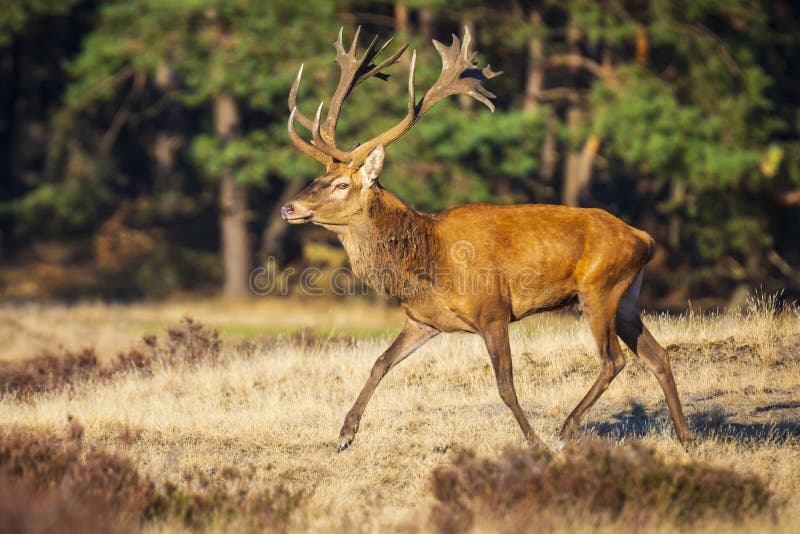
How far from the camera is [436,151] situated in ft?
76.5

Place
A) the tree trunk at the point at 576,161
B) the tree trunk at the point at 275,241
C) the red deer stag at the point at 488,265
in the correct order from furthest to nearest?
the tree trunk at the point at 275,241 → the tree trunk at the point at 576,161 → the red deer stag at the point at 488,265

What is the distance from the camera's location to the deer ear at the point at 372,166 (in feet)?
30.6

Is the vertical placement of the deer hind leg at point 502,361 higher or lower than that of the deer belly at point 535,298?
lower

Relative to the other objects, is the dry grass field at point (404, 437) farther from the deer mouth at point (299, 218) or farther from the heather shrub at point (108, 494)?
the deer mouth at point (299, 218)

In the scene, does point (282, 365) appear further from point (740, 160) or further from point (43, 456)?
point (740, 160)

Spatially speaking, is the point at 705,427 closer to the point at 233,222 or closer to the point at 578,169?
the point at 578,169

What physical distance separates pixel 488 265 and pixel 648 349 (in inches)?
59.4

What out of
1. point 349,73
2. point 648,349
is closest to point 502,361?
point 648,349

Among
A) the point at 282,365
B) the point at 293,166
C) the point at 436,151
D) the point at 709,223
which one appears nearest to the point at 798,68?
the point at 709,223

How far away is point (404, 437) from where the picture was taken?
9242mm

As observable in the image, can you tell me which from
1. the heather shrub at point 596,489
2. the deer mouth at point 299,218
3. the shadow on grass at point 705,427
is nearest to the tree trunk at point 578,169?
the shadow on grass at point 705,427

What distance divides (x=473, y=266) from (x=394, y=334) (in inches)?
349

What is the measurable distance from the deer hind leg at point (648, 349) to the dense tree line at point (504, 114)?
534 inches

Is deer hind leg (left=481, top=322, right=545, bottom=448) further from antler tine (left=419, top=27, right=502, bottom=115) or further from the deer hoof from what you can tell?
antler tine (left=419, top=27, right=502, bottom=115)
